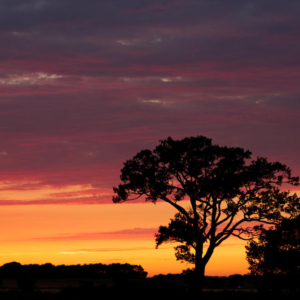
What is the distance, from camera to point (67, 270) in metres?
93.8

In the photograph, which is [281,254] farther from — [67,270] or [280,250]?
[67,270]

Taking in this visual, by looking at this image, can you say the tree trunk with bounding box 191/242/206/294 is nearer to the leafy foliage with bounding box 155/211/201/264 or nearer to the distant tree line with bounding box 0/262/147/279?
the leafy foliage with bounding box 155/211/201/264

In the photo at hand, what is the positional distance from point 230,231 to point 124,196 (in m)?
9.92

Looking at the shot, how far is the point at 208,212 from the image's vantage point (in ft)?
152

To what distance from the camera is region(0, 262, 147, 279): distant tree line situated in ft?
291

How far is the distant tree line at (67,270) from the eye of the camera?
291 feet

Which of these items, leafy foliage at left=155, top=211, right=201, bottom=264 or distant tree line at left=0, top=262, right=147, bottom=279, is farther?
distant tree line at left=0, top=262, right=147, bottom=279

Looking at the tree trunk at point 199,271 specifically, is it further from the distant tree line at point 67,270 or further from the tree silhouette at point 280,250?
the distant tree line at point 67,270

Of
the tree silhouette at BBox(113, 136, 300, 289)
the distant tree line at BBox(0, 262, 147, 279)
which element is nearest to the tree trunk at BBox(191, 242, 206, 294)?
the tree silhouette at BBox(113, 136, 300, 289)

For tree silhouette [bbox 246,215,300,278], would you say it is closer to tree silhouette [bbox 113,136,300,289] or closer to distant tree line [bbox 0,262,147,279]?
tree silhouette [bbox 113,136,300,289]

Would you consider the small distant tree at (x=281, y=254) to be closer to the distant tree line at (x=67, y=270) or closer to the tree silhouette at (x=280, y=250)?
the tree silhouette at (x=280, y=250)

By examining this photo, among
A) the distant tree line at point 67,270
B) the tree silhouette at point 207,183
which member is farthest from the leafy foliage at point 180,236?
the distant tree line at point 67,270

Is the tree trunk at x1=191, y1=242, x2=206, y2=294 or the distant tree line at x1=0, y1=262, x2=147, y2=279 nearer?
the tree trunk at x1=191, y1=242, x2=206, y2=294

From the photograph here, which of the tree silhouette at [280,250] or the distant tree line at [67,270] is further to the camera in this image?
the distant tree line at [67,270]
